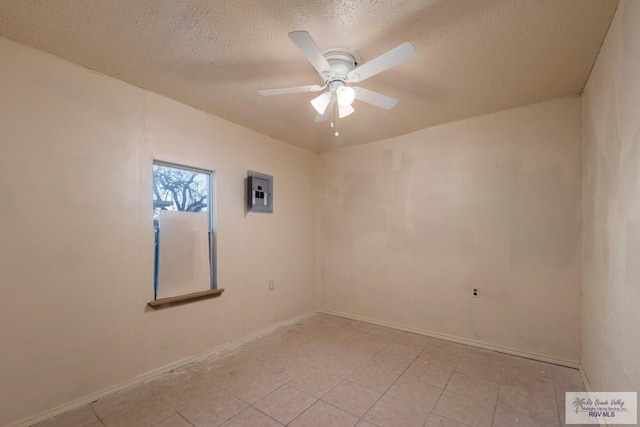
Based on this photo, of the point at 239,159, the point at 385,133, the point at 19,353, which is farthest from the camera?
the point at 385,133

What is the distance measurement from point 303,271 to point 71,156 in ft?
9.36

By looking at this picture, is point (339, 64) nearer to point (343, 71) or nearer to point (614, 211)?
point (343, 71)

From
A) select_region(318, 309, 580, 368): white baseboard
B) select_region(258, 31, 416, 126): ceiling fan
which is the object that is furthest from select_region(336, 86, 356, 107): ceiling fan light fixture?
select_region(318, 309, 580, 368): white baseboard

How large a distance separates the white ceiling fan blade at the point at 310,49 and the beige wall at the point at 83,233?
164cm

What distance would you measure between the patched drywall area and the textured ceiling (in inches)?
19.9

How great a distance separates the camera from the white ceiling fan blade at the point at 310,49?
1361 mm

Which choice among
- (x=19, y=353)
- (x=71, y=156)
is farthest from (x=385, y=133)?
(x=19, y=353)

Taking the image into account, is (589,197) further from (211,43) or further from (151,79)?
(151,79)

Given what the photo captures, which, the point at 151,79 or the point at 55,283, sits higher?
the point at 151,79

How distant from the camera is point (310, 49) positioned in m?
1.49

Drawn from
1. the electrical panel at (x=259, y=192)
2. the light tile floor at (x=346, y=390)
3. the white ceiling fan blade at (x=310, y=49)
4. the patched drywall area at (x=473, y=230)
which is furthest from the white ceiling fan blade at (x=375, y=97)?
the light tile floor at (x=346, y=390)

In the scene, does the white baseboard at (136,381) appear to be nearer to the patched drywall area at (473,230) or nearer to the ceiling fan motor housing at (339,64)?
the patched drywall area at (473,230)

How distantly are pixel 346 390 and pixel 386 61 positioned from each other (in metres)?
2.33

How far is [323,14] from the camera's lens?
155 cm
